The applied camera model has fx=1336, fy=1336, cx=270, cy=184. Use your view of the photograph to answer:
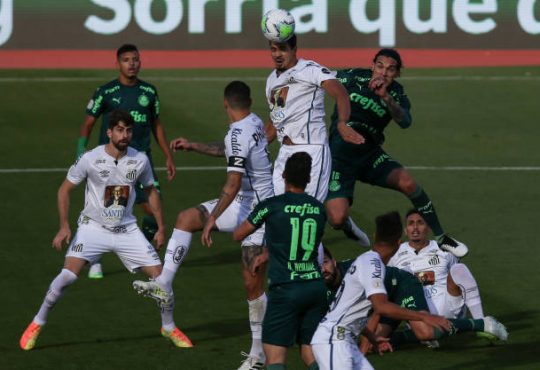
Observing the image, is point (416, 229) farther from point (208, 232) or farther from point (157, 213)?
point (208, 232)

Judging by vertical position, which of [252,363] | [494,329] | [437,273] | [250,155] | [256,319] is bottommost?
[252,363]

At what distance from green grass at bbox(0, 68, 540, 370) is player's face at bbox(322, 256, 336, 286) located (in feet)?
3.09

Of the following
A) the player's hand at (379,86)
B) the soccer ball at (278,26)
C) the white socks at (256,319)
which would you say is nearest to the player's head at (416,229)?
the player's hand at (379,86)

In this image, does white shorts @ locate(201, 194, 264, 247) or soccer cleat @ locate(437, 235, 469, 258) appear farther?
soccer cleat @ locate(437, 235, 469, 258)

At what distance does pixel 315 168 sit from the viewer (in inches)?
531

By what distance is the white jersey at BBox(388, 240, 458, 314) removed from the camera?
14.5 m

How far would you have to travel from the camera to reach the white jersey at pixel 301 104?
13.6 m

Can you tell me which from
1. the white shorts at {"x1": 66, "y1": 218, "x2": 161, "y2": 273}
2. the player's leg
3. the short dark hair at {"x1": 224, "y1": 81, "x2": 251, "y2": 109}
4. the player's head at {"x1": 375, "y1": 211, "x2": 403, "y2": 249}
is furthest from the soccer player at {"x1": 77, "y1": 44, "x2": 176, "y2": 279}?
the player's head at {"x1": 375, "y1": 211, "x2": 403, "y2": 249}

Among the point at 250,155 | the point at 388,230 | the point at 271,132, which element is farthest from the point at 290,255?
the point at 271,132

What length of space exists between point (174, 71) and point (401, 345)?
19.9m

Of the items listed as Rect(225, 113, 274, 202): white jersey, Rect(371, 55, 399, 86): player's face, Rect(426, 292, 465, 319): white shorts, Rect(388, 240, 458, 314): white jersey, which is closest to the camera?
Rect(225, 113, 274, 202): white jersey

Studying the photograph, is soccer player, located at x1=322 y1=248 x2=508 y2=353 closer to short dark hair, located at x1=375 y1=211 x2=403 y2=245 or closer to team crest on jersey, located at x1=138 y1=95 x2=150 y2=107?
short dark hair, located at x1=375 y1=211 x2=403 y2=245

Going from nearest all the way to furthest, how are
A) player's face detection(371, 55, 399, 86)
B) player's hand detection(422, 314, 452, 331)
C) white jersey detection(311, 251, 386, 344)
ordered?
player's hand detection(422, 314, 452, 331)
white jersey detection(311, 251, 386, 344)
player's face detection(371, 55, 399, 86)

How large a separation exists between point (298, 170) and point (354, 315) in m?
1.30
